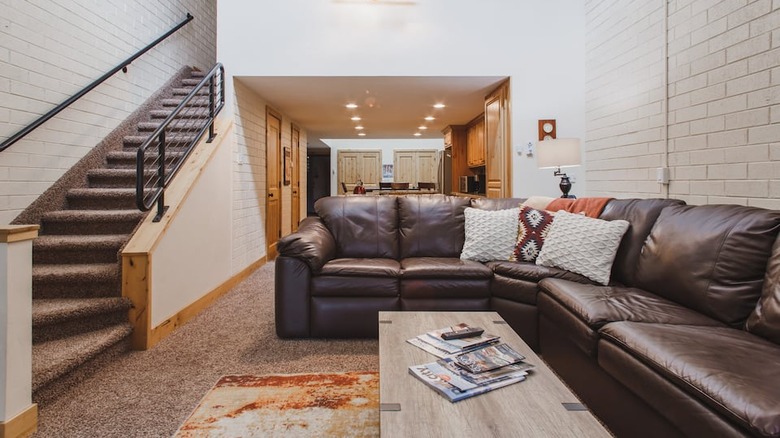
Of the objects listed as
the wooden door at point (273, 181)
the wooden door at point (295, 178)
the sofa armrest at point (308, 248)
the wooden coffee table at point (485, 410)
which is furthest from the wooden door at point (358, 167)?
the wooden coffee table at point (485, 410)

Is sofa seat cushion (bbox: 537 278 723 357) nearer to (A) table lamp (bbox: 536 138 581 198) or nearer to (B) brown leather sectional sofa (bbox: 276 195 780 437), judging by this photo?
(B) brown leather sectional sofa (bbox: 276 195 780 437)

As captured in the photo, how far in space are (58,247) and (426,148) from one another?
9814mm

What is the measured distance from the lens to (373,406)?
187 cm

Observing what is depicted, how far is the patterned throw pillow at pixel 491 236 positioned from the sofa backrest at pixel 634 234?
0.72 metres

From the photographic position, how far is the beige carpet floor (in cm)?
180

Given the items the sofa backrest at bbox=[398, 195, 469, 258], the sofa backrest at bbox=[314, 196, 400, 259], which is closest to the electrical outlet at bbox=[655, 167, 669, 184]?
the sofa backrest at bbox=[398, 195, 469, 258]

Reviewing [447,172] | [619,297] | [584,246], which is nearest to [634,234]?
[584,246]

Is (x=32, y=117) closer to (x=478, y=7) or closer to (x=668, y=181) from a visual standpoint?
(x=478, y=7)

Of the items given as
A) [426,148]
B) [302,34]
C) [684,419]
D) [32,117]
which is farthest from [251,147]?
[426,148]

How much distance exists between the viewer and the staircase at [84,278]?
2197 millimetres

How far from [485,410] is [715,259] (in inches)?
57.3

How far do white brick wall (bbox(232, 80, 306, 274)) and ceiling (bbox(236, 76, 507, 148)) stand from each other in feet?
0.80

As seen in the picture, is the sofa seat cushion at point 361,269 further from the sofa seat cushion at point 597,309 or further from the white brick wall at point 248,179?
the white brick wall at point 248,179

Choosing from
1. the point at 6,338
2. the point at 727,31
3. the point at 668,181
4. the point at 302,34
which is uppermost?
the point at 302,34
